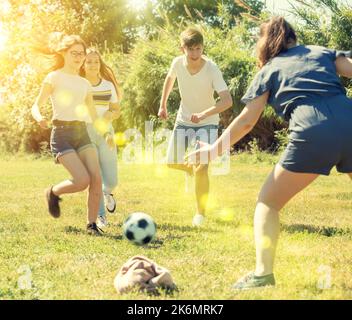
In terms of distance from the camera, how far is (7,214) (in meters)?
8.38

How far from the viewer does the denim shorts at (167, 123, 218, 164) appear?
7.11 metres

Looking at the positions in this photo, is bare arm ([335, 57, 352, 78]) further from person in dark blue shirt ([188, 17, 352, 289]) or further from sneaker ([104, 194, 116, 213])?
sneaker ([104, 194, 116, 213])

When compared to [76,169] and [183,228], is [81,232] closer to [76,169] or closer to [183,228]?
[76,169]

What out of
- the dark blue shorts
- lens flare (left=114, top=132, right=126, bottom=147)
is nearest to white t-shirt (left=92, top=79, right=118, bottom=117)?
the dark blue shorts

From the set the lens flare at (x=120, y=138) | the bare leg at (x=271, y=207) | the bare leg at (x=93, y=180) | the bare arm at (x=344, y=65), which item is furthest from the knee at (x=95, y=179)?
Answer: the lens flare at (x=120, y=138)

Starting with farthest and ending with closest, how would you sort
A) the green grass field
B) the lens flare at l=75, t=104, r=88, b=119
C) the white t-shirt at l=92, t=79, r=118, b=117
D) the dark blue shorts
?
the white t-shirt at l=92, t=79, r=118, b=117 → the lens flare at l=75, t=104, r=88, b=119 → the green grass field → the dark blue shorts

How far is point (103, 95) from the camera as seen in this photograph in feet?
24.1

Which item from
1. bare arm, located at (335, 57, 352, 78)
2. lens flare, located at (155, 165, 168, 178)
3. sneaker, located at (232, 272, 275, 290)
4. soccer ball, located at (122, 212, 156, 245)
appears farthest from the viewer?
lens flare, located at (155, 165, 168, 178)

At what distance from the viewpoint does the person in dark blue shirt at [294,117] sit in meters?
3.87

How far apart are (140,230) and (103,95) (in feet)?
7.81

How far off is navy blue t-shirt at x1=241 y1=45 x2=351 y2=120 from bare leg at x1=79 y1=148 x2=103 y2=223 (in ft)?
9.55

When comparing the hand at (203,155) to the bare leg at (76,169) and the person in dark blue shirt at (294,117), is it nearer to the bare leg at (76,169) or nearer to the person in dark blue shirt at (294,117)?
the person in dark blue shirt at (294,117)

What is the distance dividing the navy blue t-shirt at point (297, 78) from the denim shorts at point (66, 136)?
9.38 feet

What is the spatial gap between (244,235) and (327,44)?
7506 mm
